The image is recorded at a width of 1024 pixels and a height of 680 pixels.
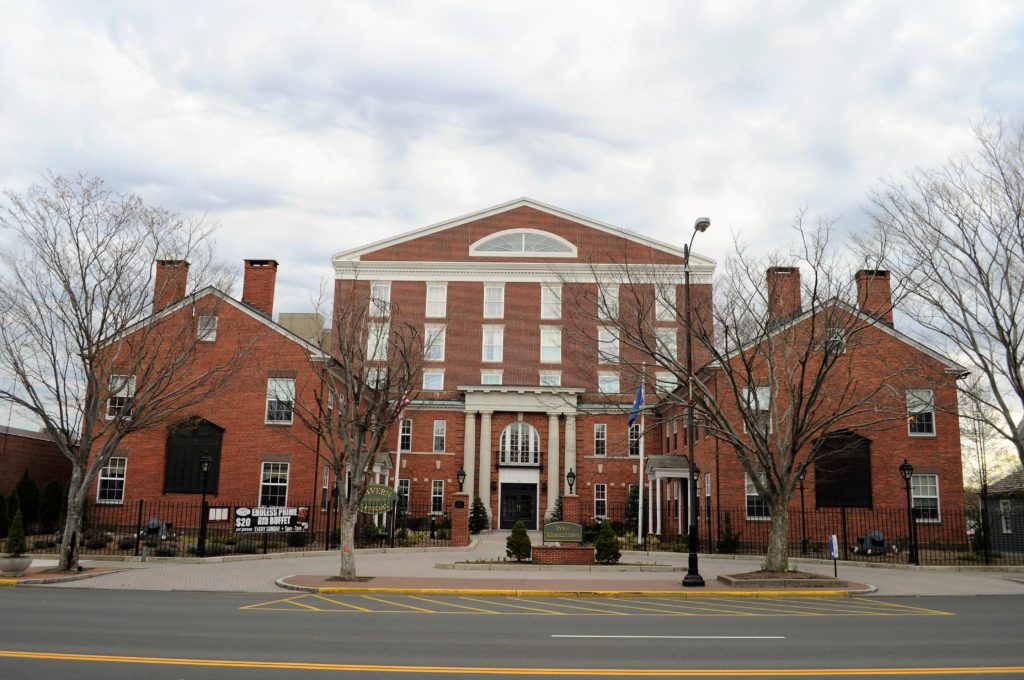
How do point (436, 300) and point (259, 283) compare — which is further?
point (436, 300)

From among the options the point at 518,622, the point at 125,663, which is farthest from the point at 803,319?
the point at 125,663

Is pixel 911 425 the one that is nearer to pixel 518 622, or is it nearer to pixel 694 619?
pixel 694 619

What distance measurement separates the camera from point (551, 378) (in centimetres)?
4988

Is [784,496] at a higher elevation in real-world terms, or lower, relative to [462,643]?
higher

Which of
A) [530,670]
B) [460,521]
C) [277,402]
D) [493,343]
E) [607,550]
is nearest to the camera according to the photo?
[530,670]

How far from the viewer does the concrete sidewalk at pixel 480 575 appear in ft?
62.8

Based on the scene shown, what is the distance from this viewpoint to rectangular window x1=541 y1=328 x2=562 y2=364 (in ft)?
168

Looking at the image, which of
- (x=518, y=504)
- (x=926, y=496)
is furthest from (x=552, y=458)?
(x=926, y=496)

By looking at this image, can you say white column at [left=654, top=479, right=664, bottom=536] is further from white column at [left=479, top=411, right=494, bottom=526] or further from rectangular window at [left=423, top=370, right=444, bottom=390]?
rectangular window at [left=423, top=370, right=444, bottom=390]

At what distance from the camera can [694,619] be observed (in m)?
14.1

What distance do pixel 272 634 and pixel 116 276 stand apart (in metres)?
14.1

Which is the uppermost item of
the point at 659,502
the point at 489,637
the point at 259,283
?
the point at 259,283

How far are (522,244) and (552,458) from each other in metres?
14.2

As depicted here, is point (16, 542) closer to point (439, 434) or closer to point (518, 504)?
point (439, 434)
